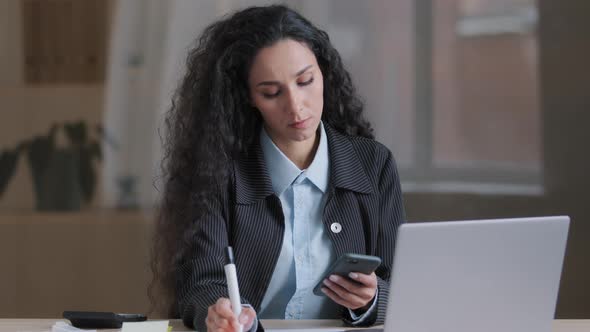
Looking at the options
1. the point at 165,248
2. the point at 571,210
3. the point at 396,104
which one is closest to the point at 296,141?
the point at 165,248

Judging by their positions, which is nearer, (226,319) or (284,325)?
(226,319)

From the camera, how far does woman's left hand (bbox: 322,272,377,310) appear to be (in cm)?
186

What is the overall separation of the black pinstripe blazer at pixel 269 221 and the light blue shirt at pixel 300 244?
0.08 feet

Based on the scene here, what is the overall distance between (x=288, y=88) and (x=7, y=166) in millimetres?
2250

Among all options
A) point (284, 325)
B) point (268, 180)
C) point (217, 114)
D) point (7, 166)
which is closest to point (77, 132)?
point (7, 166)

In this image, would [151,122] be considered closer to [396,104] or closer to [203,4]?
[203,4]

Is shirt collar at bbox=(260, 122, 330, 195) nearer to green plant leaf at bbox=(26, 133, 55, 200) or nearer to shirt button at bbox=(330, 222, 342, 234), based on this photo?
shirt button at bbox=(330, 222, 342, 234)

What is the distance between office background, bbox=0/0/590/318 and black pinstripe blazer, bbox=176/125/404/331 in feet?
5.70

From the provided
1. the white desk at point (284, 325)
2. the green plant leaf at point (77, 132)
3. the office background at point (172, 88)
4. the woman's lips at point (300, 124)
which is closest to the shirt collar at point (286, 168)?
the woman's lips at point (300, 124)

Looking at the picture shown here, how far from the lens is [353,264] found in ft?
5.88

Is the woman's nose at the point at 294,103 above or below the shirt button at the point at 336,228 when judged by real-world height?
above

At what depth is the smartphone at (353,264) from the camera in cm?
175

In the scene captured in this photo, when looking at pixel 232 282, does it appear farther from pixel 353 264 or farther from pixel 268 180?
pixel 268 180

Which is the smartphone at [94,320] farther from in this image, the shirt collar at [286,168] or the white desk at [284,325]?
the shirt collar at [286,168]
